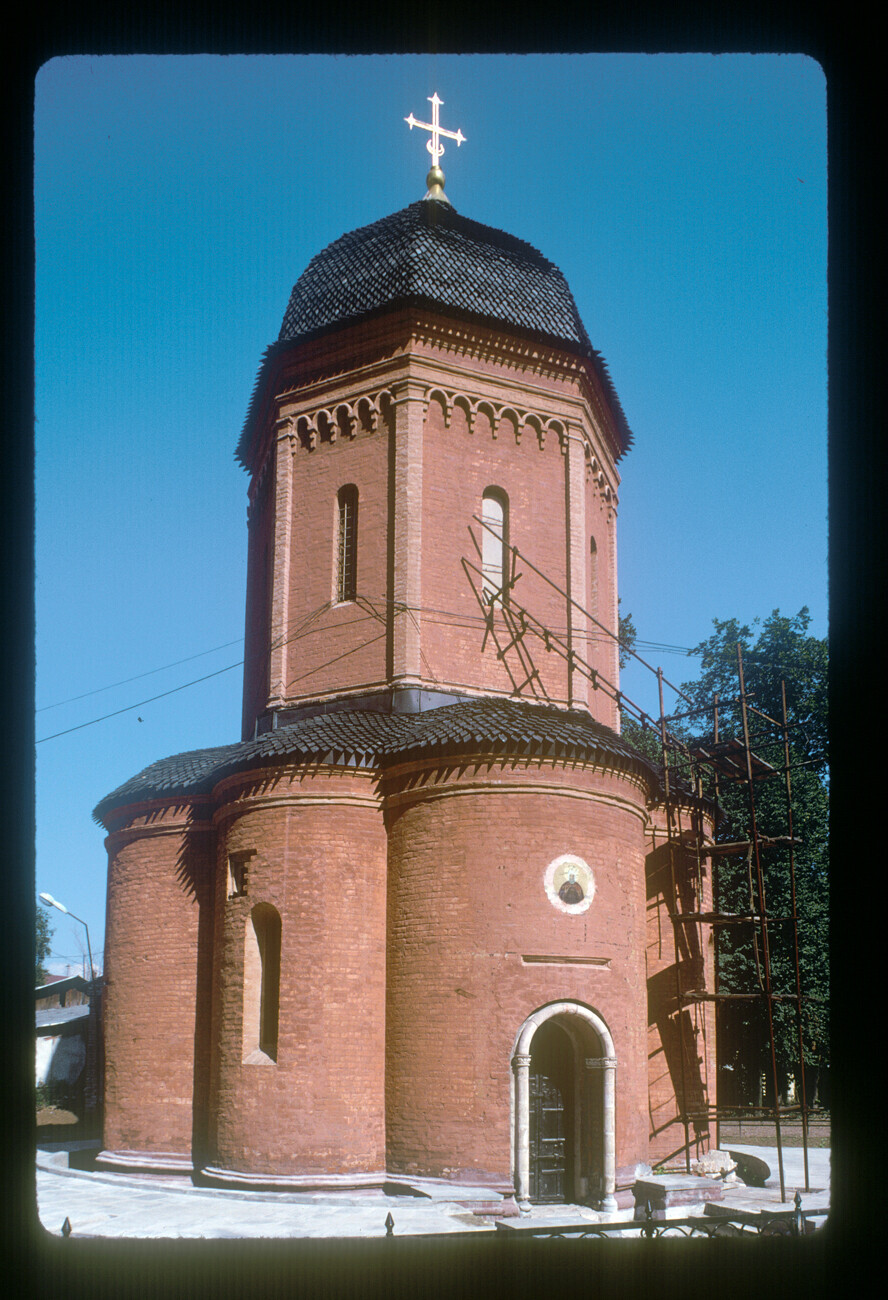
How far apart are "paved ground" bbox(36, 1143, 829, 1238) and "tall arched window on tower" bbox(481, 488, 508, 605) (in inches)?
336

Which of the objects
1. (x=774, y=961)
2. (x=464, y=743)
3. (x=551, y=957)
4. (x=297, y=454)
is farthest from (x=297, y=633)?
(x=774, y=961)

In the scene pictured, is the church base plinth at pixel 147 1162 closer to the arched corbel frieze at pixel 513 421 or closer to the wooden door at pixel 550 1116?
the wooden door at pixel 550 1116

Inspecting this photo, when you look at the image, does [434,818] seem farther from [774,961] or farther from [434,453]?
[774,961]

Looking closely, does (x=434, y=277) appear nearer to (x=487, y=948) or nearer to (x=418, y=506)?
(x=418, y=506)

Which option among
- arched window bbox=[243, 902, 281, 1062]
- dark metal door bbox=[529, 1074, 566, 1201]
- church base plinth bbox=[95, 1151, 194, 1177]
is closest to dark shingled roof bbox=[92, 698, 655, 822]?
arched window bbox=[243, 902, 281, 1062]

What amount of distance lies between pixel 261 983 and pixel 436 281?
1082 centimetres

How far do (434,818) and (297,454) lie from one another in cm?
707

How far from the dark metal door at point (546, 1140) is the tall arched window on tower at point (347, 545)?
7.63 meters

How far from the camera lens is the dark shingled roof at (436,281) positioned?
60.0 feet

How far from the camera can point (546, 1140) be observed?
46.7 feet

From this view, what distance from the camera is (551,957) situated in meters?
14.2

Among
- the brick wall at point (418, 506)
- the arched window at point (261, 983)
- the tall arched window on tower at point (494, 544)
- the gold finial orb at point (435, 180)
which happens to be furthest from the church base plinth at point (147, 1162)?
the gold finial orb at point (435, 180)

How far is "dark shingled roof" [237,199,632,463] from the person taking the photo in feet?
60.0

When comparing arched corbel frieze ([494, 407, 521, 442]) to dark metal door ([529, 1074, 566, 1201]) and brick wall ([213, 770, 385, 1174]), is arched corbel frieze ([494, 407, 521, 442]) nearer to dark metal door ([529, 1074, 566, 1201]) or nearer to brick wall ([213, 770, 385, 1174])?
brick wall ([213, 770, 385, 1174])
